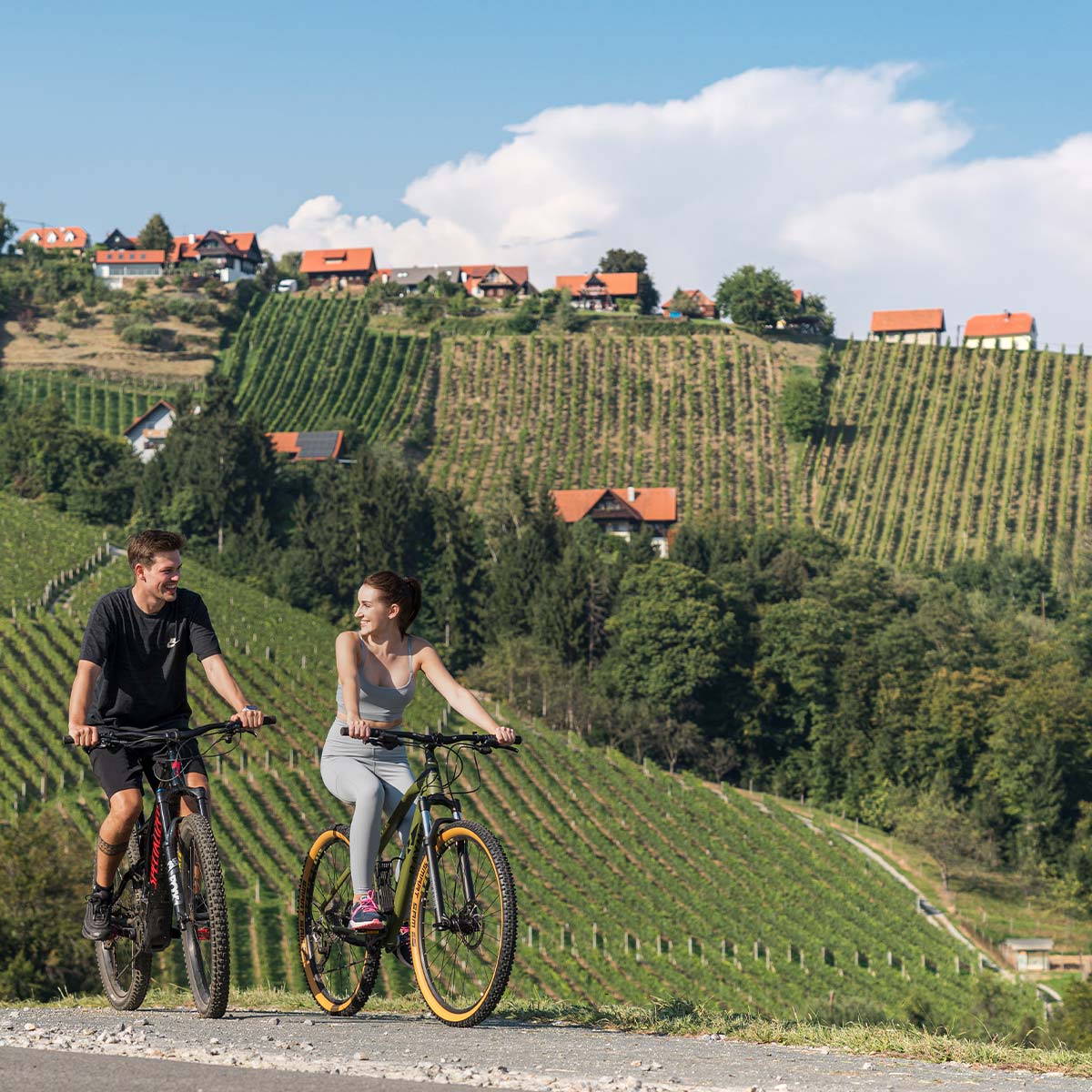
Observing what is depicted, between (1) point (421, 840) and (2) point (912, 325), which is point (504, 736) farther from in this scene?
(2) point (912, 325)

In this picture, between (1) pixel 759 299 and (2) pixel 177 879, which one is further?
(1) pixel 759 299

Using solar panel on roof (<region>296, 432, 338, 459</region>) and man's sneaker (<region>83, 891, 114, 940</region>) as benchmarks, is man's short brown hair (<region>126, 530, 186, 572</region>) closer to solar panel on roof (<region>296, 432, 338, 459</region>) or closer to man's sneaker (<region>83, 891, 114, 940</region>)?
man's sneaker (<region>83, 891, 114, 940</region>)

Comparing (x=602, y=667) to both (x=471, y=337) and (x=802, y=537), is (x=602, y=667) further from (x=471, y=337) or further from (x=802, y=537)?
(x=471, y=337)

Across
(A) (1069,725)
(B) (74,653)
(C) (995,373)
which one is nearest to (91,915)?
(B) (74,653)

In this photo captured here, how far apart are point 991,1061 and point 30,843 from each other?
35.6 metres

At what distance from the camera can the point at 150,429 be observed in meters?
126

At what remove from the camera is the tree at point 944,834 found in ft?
255

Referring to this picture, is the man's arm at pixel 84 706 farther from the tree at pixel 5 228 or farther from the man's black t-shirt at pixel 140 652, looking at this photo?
the tree at pixel 5 228

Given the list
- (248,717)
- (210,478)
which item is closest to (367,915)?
(248,717)

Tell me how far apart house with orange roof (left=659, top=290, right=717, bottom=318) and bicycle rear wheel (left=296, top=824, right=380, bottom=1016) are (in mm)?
161372

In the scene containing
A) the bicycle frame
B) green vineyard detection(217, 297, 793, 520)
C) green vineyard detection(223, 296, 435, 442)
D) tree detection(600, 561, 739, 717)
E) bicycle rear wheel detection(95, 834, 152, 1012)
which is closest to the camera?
the bicycle frame

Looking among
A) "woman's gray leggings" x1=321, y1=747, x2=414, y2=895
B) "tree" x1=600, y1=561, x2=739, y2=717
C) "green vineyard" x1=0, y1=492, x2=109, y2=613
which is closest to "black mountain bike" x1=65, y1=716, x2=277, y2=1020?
"woman's gray leggings" x1=321, y1=747, x2=414, y2=895

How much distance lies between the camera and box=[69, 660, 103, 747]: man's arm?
883cm

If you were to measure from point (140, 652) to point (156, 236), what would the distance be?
7126 inches
